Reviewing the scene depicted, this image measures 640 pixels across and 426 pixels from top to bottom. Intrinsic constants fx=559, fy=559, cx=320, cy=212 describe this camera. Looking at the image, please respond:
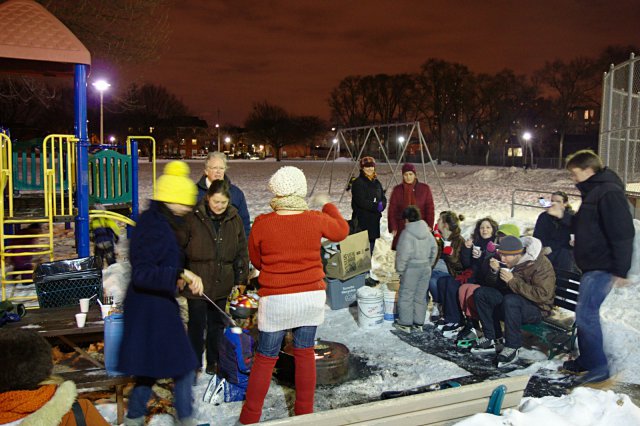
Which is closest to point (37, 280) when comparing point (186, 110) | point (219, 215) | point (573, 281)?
point (219, 215)

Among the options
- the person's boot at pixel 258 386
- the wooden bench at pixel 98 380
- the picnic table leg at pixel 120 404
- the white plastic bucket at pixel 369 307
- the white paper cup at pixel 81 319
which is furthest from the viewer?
the white plastic bucket at pixel 369 307

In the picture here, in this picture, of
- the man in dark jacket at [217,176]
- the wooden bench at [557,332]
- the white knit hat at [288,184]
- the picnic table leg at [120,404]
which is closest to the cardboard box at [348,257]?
the man in dark jacket at [217,176]

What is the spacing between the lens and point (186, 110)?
302ft

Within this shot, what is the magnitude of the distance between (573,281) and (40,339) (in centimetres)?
540

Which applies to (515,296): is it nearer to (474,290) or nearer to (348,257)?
(474,290)

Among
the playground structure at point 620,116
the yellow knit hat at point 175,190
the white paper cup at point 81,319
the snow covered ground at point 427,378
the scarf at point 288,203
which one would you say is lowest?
the snow covered ground at point 427,378

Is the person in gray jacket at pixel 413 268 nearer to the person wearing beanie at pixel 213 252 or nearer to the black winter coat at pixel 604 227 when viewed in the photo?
the black winter coat at pixel 604 227

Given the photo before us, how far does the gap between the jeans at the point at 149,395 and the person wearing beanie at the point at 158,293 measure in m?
0.01

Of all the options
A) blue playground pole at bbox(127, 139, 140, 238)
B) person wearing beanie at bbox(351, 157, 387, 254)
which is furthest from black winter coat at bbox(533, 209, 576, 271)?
blue playground pole at bbox(127, 139, 140, 238)

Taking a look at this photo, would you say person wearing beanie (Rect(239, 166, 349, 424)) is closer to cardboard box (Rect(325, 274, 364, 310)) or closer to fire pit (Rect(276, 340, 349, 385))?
fire pit (Rect(276, 340, 349, 385))

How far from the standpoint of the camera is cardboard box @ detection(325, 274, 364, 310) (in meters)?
7.05

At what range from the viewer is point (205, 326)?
471cm

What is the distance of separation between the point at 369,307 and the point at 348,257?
3.45 ft

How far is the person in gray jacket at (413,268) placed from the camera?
246 inches
